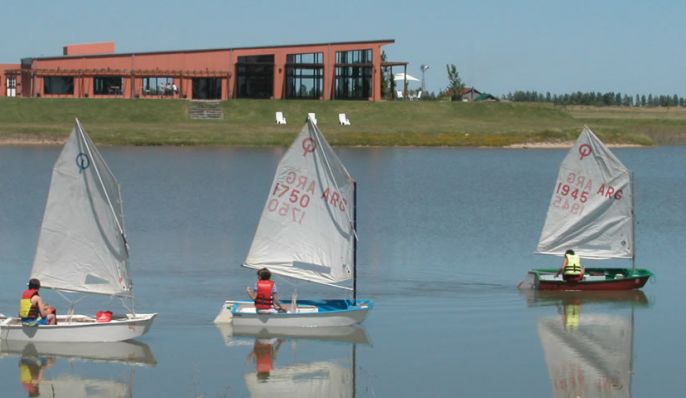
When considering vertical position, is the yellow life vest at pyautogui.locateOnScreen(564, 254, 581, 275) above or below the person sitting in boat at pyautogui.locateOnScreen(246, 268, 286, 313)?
above

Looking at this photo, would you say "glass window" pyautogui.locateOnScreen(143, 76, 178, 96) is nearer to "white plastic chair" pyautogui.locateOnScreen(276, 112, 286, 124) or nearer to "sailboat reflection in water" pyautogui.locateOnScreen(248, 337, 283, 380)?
"white plastic chair" pyautogui.locateOnScreen(276, 112, 286, 124)

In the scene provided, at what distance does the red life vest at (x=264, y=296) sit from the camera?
30.9m

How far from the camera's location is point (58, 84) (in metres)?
129

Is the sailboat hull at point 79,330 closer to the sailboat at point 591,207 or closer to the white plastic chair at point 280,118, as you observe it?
the sailboat at point 591,207

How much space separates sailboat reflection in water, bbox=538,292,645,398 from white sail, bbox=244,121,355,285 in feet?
17.5

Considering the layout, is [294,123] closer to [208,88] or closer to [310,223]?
[208,88]

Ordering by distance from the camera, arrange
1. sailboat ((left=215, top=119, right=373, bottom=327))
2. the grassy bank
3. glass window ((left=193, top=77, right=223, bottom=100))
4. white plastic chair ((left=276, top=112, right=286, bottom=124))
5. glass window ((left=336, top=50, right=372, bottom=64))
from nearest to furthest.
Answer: sailboat ((left=215, top=119, right=373, bottom=327)) < the grassy bank < white plastic chair ((left=276, top=112, right=286, bottom=124)) < glass window ((left=193, top=77, right=223, bottom=100)) < glass window ((left=336, top=50, right=372, bottom=64))

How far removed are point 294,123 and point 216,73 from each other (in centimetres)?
1498

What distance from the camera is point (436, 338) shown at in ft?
103

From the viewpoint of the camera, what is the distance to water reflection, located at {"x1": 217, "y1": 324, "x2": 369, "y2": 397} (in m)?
26.5

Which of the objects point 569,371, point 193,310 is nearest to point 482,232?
point 193,310

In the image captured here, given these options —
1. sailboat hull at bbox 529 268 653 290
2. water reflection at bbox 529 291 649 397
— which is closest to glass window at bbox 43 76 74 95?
sailboat hull at bbox 529 268 653 290

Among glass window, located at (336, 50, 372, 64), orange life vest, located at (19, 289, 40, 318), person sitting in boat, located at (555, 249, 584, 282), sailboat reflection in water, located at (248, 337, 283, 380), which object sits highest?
glass window, located at (336, 50, 372, 64)

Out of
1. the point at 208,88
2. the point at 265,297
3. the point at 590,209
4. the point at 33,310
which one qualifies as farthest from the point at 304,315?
the point at 208,88
